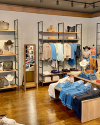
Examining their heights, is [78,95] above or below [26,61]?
below

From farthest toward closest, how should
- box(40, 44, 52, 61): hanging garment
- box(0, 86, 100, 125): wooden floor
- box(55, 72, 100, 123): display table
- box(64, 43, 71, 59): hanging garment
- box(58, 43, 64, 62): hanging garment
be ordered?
box(64, 43, 71, 59): hanging garment < box(58, 43, 64, 62): hanging garment < box(40, 44, 52, 61): hanging garment < box(0, 86, 100, 125): wooden floor < box(55, 72, 100, 123): display table

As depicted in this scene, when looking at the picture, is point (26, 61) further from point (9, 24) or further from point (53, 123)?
point (53, 123)

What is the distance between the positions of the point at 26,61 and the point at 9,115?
8.44ft

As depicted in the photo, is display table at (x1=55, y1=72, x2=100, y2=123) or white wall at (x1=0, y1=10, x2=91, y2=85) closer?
display table at (x1=55, y1=72, x2=100, y2=123)

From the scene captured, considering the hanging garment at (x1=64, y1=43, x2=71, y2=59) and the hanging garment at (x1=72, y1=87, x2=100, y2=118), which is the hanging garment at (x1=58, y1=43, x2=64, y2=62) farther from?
the hanging garment at (x1=72, y1=87, x2=100, y2=118)

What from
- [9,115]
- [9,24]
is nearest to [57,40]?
[9,24]

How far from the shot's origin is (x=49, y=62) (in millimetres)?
7262

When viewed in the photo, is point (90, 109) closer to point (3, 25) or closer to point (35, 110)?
point (35, 110)

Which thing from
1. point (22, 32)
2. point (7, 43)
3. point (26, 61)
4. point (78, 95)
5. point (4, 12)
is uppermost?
point (4, 12)

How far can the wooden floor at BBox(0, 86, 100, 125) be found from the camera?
12.1 ft

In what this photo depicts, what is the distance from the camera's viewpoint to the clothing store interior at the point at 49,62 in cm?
389

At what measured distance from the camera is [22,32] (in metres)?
6.61

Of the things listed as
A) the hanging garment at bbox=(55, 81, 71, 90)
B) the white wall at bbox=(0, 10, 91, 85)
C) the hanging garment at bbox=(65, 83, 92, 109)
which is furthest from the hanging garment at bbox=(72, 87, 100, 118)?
the white wall at bbox=(0, 10, 91, 85)

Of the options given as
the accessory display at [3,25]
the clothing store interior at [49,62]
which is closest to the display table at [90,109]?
the clothing store interior at [49,62]
